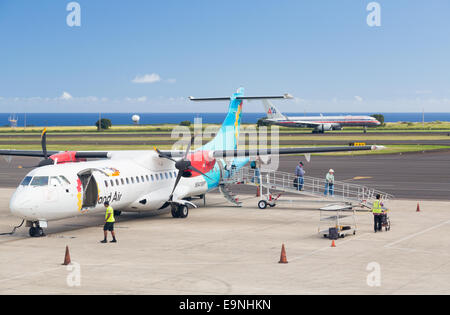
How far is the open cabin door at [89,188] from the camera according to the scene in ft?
83.9

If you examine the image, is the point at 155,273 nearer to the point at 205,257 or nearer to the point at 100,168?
the point at 205,257

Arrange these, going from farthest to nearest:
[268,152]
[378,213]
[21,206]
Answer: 1. [268,152]
2. [378,213]
3. [21,206]

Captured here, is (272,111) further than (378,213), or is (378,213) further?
(272,111)

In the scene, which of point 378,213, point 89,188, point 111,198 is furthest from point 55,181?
point 378,213

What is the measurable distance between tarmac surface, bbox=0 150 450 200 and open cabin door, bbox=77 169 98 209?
58.4ft

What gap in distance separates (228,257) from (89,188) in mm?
7870

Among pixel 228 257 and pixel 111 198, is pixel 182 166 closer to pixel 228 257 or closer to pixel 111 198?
pixel 111 198

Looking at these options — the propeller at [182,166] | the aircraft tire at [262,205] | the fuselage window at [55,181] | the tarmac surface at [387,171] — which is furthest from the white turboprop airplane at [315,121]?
the fuselage window at [55,181]

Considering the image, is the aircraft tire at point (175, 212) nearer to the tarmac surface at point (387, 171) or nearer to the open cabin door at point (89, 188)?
the open cabin door at point (89, 188)

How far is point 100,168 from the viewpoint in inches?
1057

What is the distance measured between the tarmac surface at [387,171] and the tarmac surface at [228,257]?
9827 millimetres

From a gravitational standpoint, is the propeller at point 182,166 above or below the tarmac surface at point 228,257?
above

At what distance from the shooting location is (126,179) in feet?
91.1

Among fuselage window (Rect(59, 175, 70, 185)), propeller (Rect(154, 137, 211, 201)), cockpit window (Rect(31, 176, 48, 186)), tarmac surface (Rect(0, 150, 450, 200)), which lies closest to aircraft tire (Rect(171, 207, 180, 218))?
propeller (Rect(154, 137, 211, 201))
